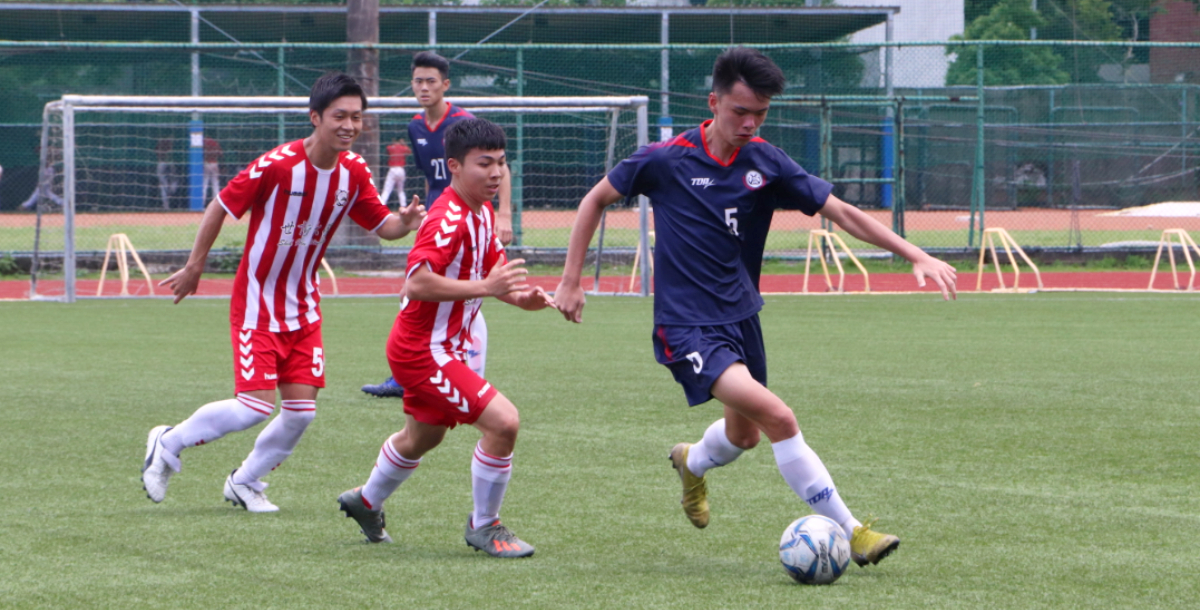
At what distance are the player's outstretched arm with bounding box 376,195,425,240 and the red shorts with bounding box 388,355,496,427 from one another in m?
1.10

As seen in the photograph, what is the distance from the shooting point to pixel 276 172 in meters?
5.31

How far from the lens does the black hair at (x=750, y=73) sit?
450 centimetres

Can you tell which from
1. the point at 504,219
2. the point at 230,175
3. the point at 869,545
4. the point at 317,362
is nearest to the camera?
the point at 869,545

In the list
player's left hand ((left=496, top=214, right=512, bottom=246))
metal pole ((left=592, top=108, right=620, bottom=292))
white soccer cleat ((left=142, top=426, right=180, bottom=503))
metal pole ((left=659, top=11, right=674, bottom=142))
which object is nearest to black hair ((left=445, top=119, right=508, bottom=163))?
white soccer cleat ((left=142, top=426, right=180, bottom=503))

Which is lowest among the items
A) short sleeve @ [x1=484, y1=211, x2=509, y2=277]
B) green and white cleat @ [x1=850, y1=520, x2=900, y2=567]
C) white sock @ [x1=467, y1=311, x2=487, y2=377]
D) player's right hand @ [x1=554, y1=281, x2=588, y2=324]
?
green and white cleat @ [x1=850, y1=520, x2=900, y2=567]

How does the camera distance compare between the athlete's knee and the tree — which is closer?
the athlete's knee

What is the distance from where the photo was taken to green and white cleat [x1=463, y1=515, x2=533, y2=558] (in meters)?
4.42

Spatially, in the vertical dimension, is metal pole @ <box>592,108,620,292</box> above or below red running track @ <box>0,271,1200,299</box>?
above

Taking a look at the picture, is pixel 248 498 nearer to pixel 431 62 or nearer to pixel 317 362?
pixel 317 362

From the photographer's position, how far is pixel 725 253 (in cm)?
471

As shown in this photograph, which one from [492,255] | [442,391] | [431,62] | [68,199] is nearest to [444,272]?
[492,255]

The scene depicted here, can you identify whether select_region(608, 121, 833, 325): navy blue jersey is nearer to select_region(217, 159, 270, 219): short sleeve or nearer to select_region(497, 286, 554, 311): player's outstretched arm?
select_region(497, 286, 554, 311): player's outstretched arm

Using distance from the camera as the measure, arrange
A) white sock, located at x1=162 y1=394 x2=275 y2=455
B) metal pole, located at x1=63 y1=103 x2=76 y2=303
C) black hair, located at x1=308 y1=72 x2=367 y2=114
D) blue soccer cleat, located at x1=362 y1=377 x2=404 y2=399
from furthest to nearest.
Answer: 1. metal pole, located at x1=63 y1=103 x2=76 y2=303
2. blue soccer cleat, located at x1=362 y1=377 x2=404 y2=399
3. white sock, located at x1=162 y1=394 x2=275 y2=455
4. black hair, located at x1=308 y1=72 x2=367 y2=114

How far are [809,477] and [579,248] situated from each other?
1169mm
